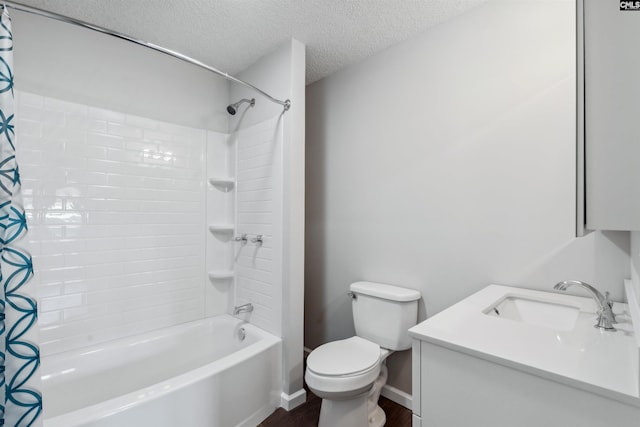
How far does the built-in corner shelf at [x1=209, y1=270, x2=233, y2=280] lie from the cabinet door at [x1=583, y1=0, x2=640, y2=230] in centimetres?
229

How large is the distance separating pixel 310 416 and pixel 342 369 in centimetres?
62

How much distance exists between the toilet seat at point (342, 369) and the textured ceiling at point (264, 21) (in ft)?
6.63

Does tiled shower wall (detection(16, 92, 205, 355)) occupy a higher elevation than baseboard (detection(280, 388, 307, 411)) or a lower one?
higher

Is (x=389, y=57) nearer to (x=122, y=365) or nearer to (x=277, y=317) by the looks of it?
(x=277, y=317)

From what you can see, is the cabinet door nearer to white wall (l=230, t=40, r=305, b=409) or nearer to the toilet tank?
the toilet tank

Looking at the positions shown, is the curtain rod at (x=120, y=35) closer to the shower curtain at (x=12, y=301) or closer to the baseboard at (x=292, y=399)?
the shower curtain at (x=12, y=301)

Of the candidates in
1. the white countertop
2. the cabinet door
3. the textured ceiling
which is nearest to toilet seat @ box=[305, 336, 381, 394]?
the white countertop

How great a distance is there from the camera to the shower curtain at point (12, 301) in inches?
34.5

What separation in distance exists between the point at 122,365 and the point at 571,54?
3065mm

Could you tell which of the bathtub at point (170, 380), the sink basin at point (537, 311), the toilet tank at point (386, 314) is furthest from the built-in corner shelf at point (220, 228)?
the sink basin at point (537, 311)

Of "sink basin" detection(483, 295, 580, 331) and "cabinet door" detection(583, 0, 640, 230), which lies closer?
"cabinet door" detection(583, 0, 640, 230)

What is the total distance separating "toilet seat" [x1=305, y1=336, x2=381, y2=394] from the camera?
1466mm

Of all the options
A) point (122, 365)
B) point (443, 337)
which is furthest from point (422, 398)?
point (122, 365)

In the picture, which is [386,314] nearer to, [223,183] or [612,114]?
[612,114]
